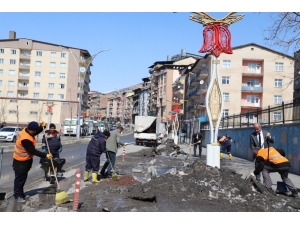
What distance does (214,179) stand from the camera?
9273mm

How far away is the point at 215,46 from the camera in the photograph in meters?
12.7

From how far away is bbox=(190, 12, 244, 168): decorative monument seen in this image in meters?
12.6

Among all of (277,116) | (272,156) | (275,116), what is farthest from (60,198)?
(275,116)

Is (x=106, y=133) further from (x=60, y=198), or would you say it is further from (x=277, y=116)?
(x=277, y=116)

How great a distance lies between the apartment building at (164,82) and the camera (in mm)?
102375

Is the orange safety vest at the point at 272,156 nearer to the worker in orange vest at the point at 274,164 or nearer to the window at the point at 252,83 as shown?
the worker in orange vest at the point at 274,164

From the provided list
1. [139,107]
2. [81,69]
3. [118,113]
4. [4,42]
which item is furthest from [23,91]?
[118,113]

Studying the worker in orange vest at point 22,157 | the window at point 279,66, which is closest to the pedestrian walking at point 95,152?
the worker in orange vest at point 22,157

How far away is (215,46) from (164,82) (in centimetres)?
9379

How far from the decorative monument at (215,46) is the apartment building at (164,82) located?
81.6 m

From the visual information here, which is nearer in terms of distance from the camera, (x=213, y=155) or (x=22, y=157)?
(x=22, y=157)

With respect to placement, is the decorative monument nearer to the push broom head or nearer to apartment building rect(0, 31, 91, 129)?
the push broom head

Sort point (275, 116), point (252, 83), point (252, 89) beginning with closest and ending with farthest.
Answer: point (275, 116) < point (252, 89) < point (252, 83)

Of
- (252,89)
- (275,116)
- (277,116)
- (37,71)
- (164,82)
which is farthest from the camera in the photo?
(164,82)
